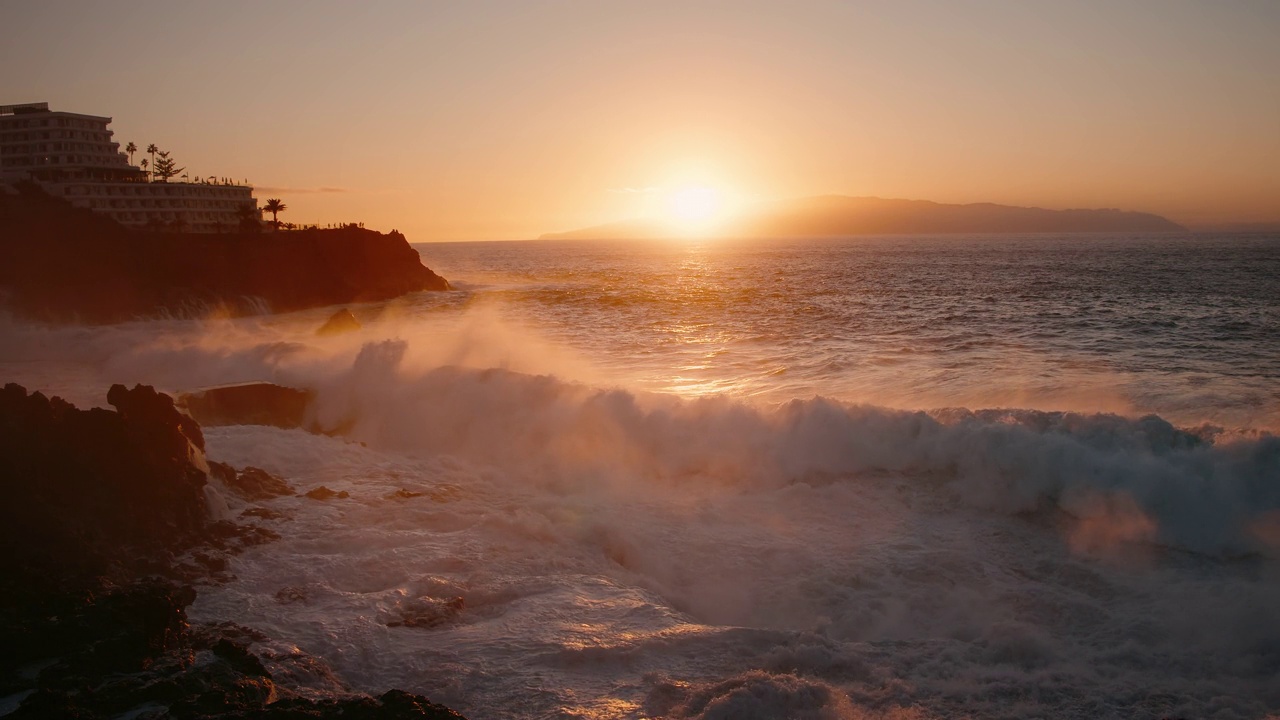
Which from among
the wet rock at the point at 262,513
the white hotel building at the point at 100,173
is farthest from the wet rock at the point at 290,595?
the white hotel building at the point at 100,173

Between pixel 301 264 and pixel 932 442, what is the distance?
186 feet

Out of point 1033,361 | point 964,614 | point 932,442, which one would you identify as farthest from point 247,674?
point 1033,361

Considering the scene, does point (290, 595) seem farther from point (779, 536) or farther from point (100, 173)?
point (100, 173)

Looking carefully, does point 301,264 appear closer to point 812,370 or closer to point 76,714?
point 812,370

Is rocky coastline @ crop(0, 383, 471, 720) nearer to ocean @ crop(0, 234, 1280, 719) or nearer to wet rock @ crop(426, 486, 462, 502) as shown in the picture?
ocean @ crop(0, 234, 1280, 719)

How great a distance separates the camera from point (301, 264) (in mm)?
60562

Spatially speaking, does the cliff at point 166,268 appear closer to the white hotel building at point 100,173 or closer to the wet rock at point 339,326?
the white hotel building at point 100,173

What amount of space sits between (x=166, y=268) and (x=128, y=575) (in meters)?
48.0

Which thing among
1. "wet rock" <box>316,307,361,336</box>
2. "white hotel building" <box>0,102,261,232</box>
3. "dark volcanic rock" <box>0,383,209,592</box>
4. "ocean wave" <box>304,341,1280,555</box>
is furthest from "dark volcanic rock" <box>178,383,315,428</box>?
"white hotel building" <box>0,102,261,232</box>

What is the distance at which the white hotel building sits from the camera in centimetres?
7462

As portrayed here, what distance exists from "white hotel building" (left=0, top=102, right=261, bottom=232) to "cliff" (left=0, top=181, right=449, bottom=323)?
13076 millimetres

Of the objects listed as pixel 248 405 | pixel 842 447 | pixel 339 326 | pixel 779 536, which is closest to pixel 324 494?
pixel 248 405

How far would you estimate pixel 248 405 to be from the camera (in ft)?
60.8

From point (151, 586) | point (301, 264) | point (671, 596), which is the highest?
point (301, 264)
